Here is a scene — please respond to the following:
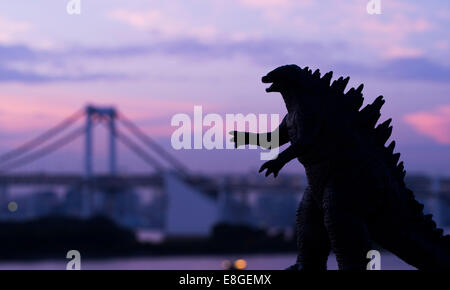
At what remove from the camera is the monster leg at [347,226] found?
4.78m

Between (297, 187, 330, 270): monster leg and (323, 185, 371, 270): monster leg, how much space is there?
0.71 ft

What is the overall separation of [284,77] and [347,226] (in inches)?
33.6

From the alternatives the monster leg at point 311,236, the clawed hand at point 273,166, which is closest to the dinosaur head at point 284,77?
the clawed hand at point 273,166

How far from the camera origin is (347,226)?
15.7 ft

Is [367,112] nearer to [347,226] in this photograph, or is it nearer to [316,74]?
[316,74]

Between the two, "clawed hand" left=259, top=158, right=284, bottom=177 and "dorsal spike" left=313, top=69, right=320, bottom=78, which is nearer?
"clawed hand" left=259, top=158, right=284, bottom=177

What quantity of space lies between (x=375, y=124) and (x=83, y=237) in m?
31.4

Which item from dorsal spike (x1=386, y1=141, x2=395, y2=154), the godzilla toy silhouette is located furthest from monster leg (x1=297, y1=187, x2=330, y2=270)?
dorsal spike (x1=386, y1=141, x2=395, y2=154)

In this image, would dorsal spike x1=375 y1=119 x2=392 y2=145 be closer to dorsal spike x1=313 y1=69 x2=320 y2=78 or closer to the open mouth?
dorsal spike x1=313 y1=69 x2=320 y2=78

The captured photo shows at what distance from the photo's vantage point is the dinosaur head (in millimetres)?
4938
